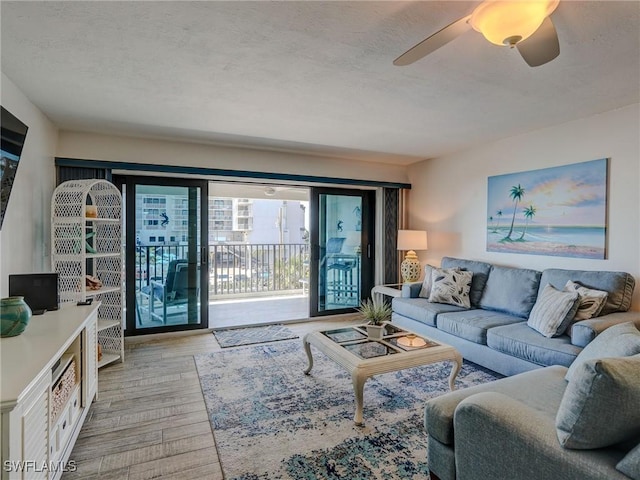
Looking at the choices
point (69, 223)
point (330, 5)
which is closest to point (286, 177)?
point (69, 223)

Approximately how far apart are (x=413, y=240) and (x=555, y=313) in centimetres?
225

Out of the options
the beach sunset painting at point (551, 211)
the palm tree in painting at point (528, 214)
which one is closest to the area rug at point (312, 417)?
the beach sunset painting at point (551, 211)

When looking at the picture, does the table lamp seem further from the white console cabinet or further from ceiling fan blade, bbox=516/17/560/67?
the white console cabinet

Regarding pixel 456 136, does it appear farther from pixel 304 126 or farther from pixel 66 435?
pixel 66 435

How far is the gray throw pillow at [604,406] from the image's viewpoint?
117 centimetres

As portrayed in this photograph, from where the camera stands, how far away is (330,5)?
1.62 metres

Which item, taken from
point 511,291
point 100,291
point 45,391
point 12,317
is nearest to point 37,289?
point 12,317

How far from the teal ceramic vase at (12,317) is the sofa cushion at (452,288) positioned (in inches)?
140

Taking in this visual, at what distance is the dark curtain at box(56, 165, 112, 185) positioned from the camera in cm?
359

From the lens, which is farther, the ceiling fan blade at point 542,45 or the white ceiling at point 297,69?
the white ceiling at point 297,69

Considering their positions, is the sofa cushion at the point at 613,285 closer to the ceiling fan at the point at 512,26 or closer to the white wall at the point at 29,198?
the ceiling fan at the point at 512,26

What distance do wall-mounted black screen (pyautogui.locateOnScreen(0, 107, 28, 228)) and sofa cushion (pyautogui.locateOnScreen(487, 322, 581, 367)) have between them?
3.73 meters

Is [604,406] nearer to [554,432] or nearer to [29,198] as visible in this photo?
[554,432]

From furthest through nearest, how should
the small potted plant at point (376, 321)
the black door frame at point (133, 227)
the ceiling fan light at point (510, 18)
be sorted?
the black door frame at point (133, 227) < the small potted plant at point (376, 321) < the ceiling fan light at point (510, 18)
